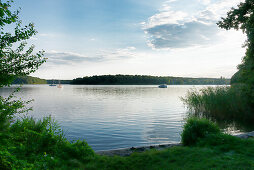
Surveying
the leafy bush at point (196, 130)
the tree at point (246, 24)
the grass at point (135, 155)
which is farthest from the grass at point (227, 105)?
the grass at point (135, 155)

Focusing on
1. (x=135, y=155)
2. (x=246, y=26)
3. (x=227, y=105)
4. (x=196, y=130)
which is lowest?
(x=135, y=155)

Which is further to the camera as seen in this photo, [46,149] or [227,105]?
[227,105]

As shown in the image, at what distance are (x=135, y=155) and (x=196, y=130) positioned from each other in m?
3.60

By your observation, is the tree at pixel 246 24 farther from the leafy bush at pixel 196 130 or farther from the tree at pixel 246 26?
the leafy bush at pixel 196 130

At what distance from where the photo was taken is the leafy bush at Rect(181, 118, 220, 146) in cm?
938

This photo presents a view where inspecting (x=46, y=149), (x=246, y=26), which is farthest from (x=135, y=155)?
(x=246, y=26)

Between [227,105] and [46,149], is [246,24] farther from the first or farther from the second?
[46,149]

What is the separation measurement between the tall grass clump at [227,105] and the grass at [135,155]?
12.2 m

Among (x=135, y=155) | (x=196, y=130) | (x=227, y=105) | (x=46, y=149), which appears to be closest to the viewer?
(x=135, y=155)

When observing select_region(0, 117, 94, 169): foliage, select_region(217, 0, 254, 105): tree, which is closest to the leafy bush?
select_region(0, 117, 94, 169): foliage

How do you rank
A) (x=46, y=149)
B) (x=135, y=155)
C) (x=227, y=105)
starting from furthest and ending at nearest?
(x=227, y=105) < (x=46, y=149) < (x=135, y=155)

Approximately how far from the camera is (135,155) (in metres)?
7.75

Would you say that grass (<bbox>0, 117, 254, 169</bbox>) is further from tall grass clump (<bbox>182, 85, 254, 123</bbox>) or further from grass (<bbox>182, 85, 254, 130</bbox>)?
tall grass clump (<bbox>182, 85, 254, 123</bbox>)

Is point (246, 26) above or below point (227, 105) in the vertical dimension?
above
